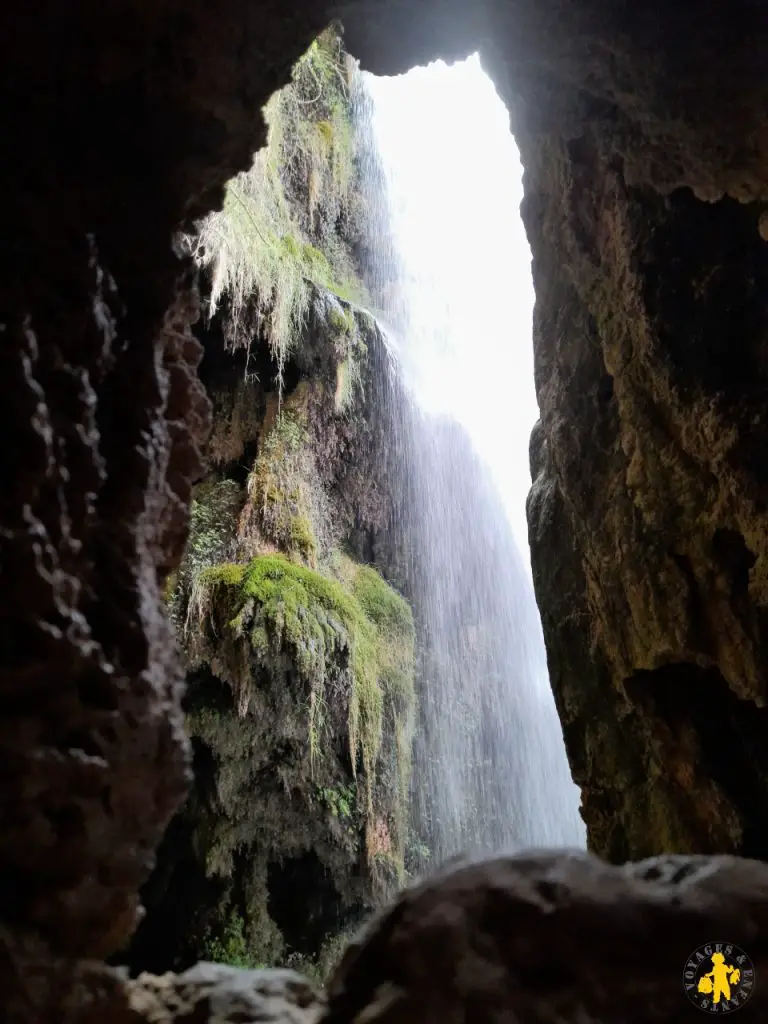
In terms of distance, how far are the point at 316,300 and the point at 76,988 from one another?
22.6 feet

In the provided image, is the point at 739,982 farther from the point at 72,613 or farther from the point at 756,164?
the point at 756,164

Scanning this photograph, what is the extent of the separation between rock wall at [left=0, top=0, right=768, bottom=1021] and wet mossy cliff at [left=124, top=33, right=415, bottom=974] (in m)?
2.65

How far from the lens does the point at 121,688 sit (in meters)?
1.43

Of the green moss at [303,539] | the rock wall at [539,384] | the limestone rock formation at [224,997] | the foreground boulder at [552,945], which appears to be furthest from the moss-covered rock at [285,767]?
the foreground boulder at [552,945]

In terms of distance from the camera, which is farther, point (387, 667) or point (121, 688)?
point (387, 667)

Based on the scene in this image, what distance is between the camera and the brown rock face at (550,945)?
1312 mm

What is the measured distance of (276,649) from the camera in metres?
6.02

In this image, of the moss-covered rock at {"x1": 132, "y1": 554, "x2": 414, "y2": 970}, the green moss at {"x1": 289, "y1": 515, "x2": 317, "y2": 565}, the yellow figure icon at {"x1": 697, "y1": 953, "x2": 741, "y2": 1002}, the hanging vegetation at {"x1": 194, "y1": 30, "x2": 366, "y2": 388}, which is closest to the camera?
the yellow figure icon at {"x1": 697, "y1": 953, "x2": 741, "y2": 1002}

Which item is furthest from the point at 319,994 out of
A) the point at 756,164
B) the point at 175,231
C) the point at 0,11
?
the point at 756,164

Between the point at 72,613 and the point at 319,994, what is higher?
the point at 72,613

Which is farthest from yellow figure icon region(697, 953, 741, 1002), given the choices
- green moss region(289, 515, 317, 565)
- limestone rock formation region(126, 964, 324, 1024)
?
green moss region(289, 515, 317, 565)

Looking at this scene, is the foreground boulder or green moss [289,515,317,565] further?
green moss [289,515,317,565]
